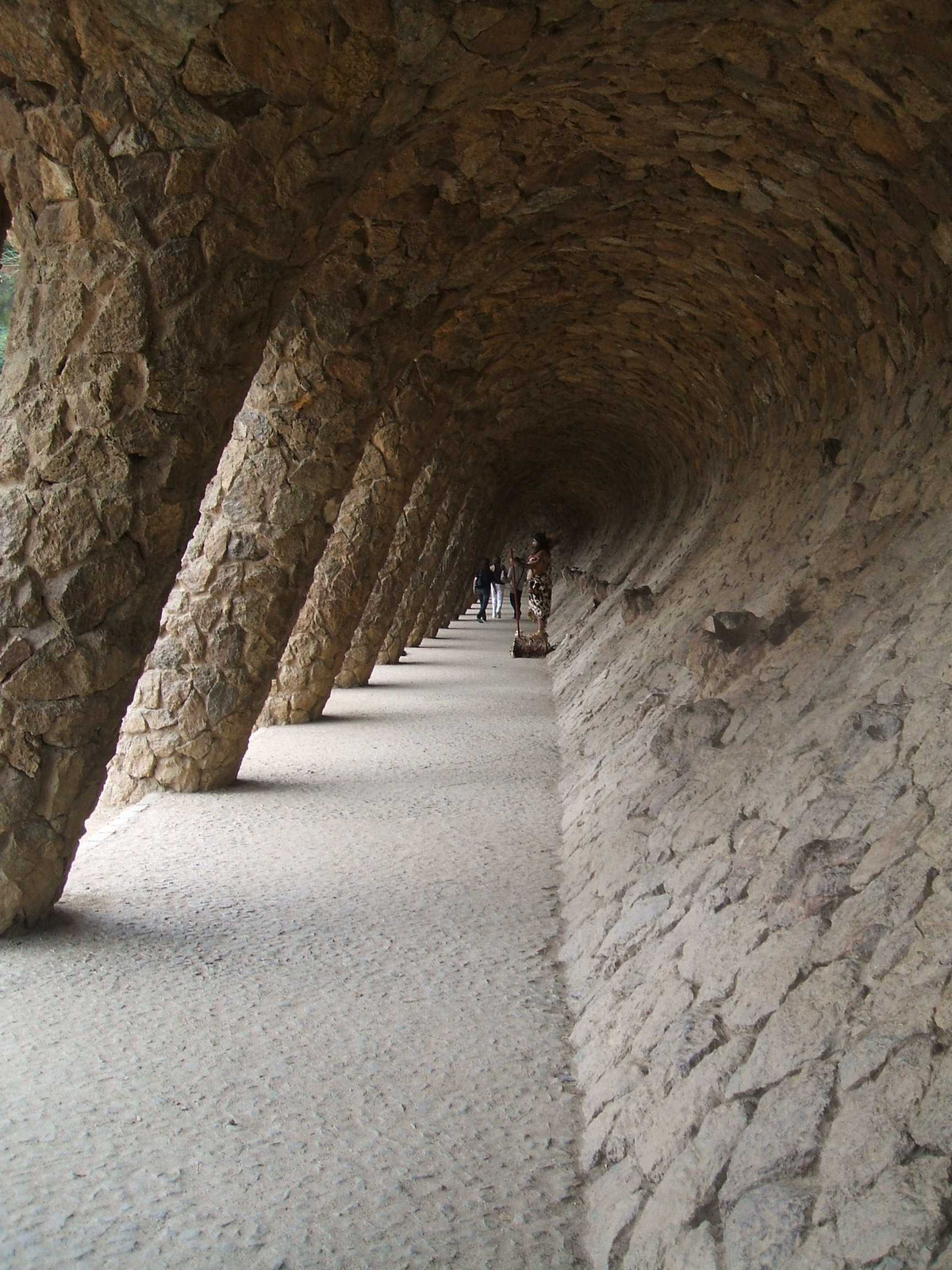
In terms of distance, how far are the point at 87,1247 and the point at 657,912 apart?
6.08 feet

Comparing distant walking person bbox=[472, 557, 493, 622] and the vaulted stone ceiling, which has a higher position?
the vaulted stone ceiling

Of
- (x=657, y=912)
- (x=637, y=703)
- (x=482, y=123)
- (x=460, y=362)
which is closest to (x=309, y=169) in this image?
(x=482, y=123)

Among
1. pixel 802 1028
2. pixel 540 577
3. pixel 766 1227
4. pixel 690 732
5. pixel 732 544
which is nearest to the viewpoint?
pixel 766 1227

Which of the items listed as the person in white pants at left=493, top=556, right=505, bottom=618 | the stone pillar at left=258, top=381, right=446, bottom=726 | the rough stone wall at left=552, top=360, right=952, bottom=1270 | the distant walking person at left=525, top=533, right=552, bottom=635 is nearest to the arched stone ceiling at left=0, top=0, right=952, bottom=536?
the rough stone wall at left=552, top=360, right=952, bottom=1270

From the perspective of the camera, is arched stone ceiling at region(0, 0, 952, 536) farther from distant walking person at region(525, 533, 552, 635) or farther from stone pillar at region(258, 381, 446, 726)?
distant walking person at region(525, 533, 552, 635)

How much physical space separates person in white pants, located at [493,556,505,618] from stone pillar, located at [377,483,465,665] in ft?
35.8

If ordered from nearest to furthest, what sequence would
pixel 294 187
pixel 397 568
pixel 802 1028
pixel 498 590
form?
pixel 802 1028 < pixel 294 187 < pixel 397 568 < pixel 498 590

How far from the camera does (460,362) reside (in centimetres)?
995

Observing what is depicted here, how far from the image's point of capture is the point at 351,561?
33.1ft

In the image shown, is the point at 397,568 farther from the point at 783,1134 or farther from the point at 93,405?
the point at 783,1134

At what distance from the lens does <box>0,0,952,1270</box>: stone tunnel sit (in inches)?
94.3

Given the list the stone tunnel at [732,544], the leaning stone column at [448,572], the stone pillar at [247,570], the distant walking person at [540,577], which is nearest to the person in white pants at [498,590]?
the leaning stone column at [448,572]

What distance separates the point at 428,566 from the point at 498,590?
15138mm

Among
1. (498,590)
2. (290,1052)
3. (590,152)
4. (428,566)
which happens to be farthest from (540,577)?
(498,590)
